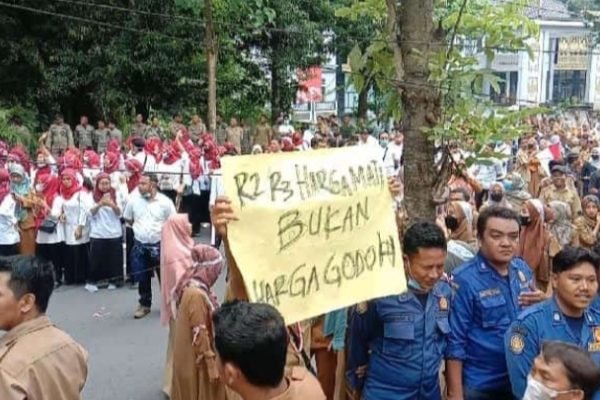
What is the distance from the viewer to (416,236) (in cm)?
369

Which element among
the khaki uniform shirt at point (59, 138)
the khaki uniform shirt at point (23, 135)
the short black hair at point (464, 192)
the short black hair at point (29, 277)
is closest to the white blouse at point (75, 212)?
the short black hair at point (464, 192)

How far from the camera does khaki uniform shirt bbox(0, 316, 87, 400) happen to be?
117 inches

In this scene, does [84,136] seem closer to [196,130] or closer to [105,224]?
[196,130]

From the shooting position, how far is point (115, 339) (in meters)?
7.74

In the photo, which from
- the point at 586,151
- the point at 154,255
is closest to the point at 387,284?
the point at 154,255

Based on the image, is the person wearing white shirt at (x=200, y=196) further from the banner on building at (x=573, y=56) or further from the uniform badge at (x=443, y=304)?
the banner on building at (x=573, y=56)

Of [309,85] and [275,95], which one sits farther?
[309,85]

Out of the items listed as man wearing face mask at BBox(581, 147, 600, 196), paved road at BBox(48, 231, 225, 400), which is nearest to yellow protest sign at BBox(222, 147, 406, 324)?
paved road at BBox(48, 231, 225, 400)

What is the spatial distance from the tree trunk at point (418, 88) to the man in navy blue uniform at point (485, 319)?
0.71m

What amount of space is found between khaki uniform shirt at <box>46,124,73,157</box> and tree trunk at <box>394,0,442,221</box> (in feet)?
49.8

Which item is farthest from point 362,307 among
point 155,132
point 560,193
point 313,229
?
point 155,132

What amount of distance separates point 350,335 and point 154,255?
198 inches

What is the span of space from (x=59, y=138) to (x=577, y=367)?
1760 centimetres

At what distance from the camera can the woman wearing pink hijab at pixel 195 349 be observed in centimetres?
470
